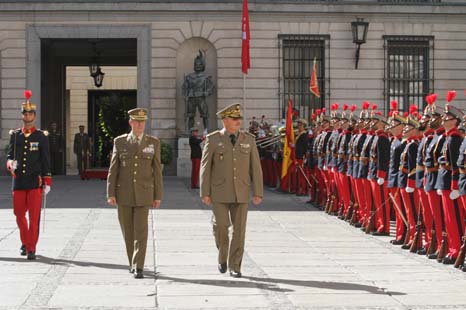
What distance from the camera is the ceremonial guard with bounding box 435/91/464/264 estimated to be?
439 inches

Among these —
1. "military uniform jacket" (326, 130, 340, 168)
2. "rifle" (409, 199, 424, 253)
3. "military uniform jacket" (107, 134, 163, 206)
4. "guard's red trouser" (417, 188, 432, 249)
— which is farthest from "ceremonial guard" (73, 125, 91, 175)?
"military uniform jacket" (107, 134, 163, 206)

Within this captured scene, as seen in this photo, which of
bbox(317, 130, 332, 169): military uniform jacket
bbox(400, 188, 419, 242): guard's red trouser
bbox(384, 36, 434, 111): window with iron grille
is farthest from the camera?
bbox(384, 36, 434, 111): window with iron grille

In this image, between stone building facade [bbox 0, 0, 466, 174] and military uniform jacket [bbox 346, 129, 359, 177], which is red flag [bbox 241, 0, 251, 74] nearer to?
stone building facade [bbox 0, 0, 466, 174]

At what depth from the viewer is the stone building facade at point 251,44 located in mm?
30250

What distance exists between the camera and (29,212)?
12.1m

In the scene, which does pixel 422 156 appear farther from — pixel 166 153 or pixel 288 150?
pixel 166 153

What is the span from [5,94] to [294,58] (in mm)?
9692

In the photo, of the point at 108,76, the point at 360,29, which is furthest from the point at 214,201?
the point at 108,76

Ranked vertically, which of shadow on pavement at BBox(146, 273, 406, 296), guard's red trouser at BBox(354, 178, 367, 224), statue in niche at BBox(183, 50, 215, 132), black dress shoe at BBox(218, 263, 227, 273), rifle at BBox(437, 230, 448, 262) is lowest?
shadow on pavement at BBox(146, 273, 406, 296)

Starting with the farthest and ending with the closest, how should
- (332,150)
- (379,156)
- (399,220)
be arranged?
(332,150) → (379,156) → (399,220)

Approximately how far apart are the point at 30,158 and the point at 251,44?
18838 millimetres

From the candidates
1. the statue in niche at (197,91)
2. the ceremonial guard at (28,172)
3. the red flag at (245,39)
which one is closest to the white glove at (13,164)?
the ceremonial guard at (28,172)

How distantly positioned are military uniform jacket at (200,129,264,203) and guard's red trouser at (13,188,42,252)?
8.48ft

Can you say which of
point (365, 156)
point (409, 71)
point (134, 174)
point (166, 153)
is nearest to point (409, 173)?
point (365, 156)
